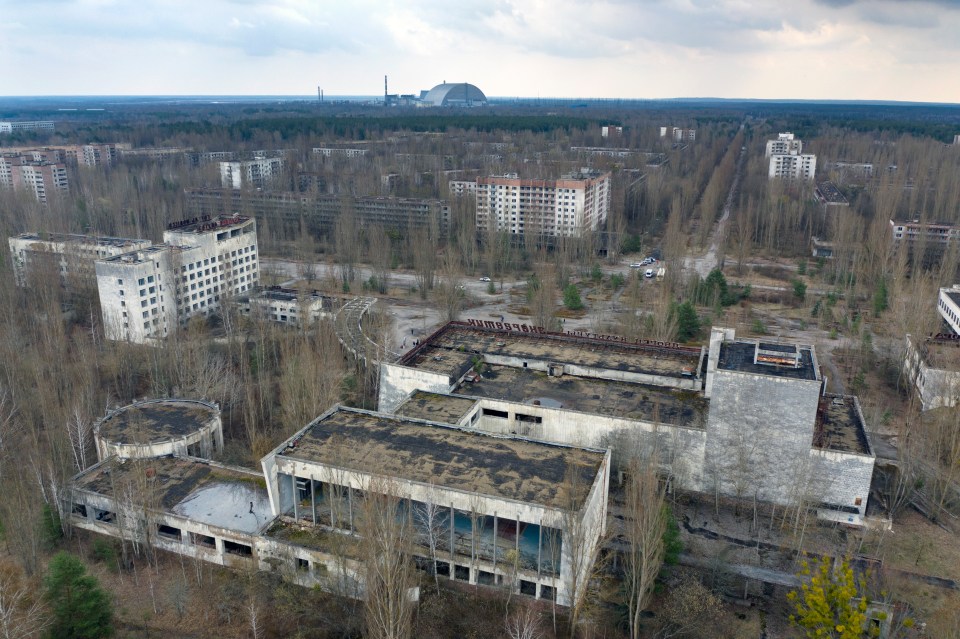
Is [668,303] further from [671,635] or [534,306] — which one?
[671,635]

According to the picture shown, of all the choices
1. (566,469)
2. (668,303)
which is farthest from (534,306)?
(566,469)

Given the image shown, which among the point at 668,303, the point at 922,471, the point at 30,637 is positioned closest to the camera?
the point at 30,637

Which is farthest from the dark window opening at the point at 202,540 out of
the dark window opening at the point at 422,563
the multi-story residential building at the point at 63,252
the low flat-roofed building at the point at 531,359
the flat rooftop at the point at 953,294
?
the flat rooftop at the point at 953,294

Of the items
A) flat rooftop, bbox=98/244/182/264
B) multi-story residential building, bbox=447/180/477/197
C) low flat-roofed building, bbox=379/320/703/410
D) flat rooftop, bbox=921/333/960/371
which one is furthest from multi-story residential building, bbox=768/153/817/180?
flat rooftop, bbox=98/244/182/264

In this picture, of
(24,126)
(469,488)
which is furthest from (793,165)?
(24,126)

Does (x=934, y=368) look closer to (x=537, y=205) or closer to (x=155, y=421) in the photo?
(x=155, y=421)

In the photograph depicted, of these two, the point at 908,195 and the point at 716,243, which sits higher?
the point at 908,195
